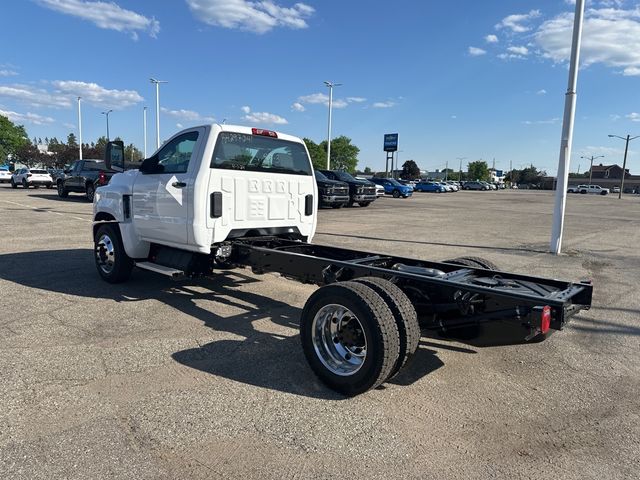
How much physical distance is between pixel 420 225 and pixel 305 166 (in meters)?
11.2

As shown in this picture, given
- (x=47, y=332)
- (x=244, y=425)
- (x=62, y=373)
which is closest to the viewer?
(x=244, y=425)

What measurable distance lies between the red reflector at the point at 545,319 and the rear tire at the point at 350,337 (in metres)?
1.00

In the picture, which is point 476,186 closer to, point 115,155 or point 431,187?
point 431,187

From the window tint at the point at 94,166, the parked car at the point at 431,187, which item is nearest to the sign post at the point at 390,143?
the parked car at the point at 431,187

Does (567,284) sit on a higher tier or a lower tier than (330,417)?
higher

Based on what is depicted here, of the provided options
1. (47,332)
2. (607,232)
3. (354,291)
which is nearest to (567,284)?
(354,291)

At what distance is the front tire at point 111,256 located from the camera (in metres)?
6.87

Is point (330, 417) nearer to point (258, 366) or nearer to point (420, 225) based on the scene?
point (258, 366)

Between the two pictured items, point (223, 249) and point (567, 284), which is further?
point (223, 249)

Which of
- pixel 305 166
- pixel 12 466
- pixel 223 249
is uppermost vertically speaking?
pixel 305 166

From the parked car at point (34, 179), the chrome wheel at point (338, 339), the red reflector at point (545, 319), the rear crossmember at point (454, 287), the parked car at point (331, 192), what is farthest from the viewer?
the parked car at point (34, 179)

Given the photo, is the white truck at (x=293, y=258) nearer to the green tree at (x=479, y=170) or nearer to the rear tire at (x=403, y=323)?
the rear tire at (x=403, y=323)

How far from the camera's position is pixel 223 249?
233 inches

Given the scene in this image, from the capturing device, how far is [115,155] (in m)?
6.68
